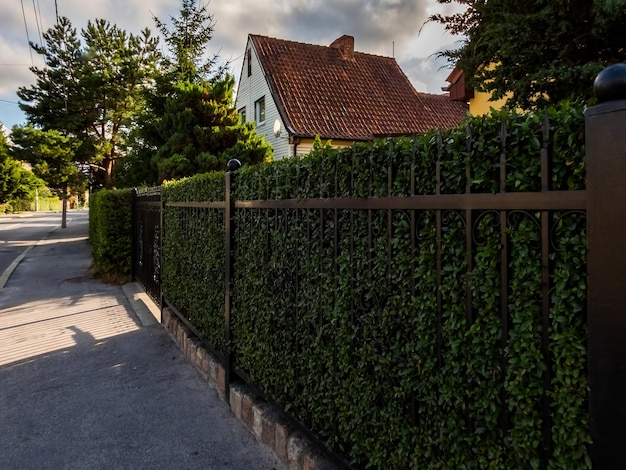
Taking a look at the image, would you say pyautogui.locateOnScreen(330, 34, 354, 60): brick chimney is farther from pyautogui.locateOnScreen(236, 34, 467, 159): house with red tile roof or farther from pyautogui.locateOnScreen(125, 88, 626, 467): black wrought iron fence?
pyautogui.locateOnScreen(125, 88, 626, 467): black wrought iron fence

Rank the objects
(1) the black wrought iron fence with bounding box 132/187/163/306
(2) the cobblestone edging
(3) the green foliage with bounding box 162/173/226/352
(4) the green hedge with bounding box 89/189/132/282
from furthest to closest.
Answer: (4) the green hedge with bounding box 89/189/132/282
(1) the black wrought iron fence with bounding box 132/187/163/306
(3) the green foliage with bounding box 162/173/226/352
(2) the cobblestone edging

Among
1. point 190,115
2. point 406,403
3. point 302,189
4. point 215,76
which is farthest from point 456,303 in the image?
point 215,76

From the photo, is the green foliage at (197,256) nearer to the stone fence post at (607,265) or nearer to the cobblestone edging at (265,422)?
the cobblestone edging at (265,422)

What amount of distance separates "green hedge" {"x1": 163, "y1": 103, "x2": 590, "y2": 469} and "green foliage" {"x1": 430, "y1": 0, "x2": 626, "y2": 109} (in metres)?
3.04

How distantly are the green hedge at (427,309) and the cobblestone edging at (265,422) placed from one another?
124 millimetres

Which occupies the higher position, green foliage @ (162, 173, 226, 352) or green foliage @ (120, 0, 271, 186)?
green foliage @ (120, 0, 271, 186)

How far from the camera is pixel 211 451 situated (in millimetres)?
2973

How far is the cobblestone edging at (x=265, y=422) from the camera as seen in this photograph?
2465 millimetres

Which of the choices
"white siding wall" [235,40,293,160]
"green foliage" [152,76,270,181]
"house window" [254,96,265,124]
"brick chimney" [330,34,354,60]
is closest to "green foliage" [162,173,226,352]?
"green foliage" [152,76,270,181]

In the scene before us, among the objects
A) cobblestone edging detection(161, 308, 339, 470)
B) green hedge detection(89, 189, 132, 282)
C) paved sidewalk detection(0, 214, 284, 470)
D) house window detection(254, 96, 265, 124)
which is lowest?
paved sidewalk detection(0, 214, 284, 470)

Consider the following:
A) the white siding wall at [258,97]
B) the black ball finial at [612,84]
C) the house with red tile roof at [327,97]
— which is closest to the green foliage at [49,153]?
the white siding wall at [258,97]

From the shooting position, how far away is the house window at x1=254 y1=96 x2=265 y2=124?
1735cm

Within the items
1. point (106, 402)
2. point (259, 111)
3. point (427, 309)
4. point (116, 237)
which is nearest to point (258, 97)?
point (259, 111)

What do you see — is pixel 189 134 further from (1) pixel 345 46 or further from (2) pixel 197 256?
(1) pixel 345 46
